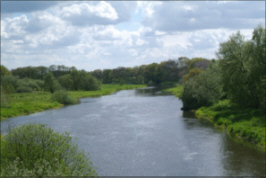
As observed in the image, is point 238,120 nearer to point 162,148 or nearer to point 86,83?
point 162,148

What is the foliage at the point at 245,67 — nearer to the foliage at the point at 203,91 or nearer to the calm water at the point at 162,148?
the calm water at the point at 162,148

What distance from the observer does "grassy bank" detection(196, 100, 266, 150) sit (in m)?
25.3

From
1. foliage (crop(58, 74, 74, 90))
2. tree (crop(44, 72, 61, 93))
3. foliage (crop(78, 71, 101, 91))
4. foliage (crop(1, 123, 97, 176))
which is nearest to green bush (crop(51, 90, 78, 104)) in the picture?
tree (crop(44, 72, 61, 93))

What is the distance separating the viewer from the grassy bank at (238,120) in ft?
82.9

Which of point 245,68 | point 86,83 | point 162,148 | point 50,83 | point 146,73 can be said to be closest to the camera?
point 162,148

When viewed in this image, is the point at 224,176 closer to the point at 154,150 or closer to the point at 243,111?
the point at 154,150

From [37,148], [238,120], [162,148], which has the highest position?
[37,148]

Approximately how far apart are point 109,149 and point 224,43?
812 inches

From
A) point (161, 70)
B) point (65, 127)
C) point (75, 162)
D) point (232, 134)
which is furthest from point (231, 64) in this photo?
point (161, 70)

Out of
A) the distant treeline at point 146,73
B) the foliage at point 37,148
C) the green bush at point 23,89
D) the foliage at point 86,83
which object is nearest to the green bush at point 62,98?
the green bush at point 23,89

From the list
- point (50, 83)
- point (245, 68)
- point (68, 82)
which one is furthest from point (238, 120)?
point (68, 82)

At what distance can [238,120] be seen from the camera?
3042 cm

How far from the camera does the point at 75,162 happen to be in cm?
1407

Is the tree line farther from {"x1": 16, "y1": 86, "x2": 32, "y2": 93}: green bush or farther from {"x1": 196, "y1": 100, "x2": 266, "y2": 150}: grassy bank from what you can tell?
{"x1": 16, "y1": 86, "x2": 32, "y2": 93}: green bush
